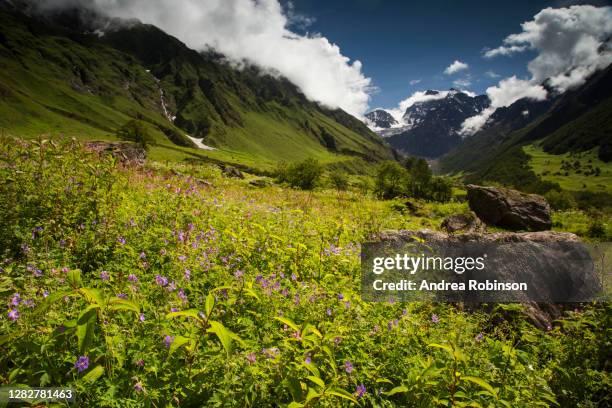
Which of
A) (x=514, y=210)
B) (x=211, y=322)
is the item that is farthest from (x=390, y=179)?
(x=211, y=322)

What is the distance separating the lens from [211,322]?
2.74 m

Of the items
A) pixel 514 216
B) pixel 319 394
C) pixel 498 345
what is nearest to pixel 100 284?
pixel 319 394

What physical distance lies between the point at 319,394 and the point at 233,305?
217cm

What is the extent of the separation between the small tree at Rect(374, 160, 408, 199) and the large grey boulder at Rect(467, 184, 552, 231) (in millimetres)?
35073

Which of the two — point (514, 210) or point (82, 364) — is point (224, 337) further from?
point (514, 210)

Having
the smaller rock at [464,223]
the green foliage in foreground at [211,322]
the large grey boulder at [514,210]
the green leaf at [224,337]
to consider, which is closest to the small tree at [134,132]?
the large grey boulder at [514,210]

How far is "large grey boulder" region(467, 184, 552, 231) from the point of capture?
1877cm

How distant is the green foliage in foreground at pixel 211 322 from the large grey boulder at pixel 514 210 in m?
14.8

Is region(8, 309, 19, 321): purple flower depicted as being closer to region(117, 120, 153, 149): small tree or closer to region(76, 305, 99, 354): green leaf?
region(76, 305, 99, 354): green leaf

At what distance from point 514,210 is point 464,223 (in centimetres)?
673

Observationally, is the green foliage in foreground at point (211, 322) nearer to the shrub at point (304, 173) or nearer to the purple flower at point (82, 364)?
the purple flower at point (82, 364)

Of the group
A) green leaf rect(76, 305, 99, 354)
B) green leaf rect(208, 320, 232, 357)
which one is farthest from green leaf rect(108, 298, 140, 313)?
green leaf rect(208, 320, 232, 357)

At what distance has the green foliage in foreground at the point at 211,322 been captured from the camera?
302cm

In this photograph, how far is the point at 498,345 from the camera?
4.41 metres
